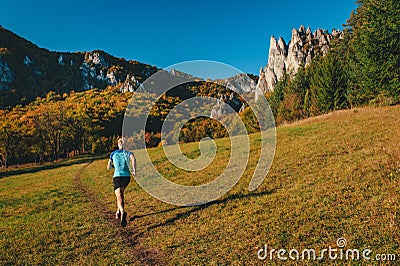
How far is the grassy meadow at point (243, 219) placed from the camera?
7.58 m

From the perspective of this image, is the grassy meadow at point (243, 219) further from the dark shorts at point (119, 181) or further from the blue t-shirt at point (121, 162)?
the blue t-shirt at point (121, 162)

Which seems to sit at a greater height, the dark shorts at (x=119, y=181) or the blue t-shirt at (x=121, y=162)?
the blue t-shirt at (x=121, y=162)

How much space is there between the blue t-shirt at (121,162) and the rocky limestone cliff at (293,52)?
13362 cm

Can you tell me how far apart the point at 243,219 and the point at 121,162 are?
5.62 m

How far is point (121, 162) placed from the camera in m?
11.2

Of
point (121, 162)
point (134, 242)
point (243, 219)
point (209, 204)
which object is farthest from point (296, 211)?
point (121, 162)

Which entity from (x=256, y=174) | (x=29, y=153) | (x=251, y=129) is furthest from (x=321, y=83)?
(x=29, y=153)

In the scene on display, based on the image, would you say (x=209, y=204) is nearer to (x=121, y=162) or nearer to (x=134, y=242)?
(x=134, y=242)

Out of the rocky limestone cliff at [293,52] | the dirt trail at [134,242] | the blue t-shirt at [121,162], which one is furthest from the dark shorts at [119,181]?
the rocky limestone cliff at [293,52]

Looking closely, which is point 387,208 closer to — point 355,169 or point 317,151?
point 355,169

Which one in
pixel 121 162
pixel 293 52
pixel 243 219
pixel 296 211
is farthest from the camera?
pixel 293 52

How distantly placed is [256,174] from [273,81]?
181583 millimetres

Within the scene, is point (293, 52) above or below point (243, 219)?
above

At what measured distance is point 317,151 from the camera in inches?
690
